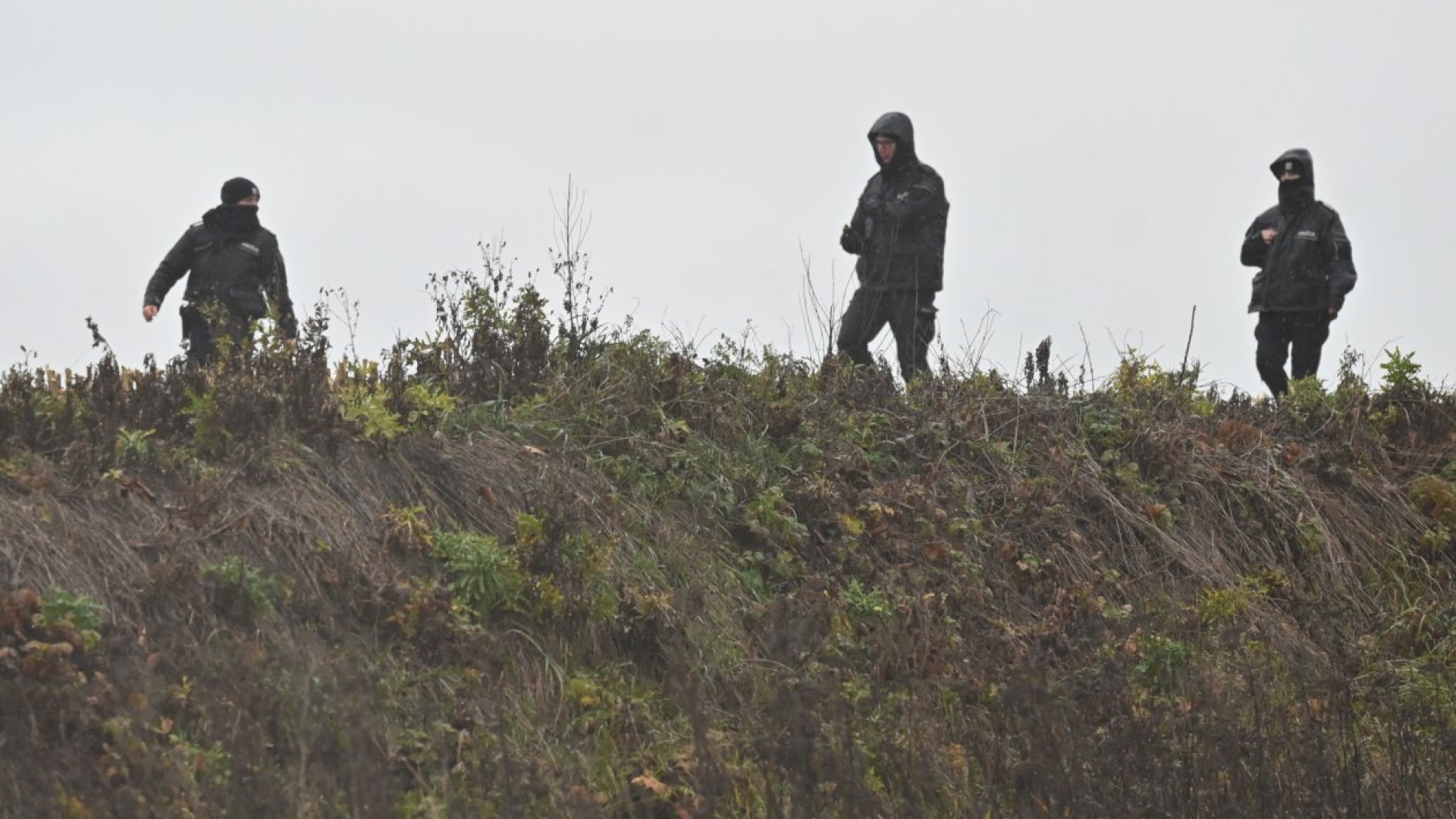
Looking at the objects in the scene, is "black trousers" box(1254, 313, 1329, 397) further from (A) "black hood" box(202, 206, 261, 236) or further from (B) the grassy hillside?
(A) "black hood" box(202, 206, 261, 236)

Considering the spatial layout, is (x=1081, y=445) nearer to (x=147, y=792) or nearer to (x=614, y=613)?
(x=614, y=613)

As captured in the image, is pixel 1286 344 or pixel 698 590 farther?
pixel 1286 344

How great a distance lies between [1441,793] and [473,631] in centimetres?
355

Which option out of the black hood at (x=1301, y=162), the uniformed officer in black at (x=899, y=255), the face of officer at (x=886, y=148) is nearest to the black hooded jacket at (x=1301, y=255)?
the black hood at (x=1301, y=162)

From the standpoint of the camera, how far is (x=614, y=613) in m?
7.07

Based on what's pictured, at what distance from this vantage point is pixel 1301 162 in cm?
1227

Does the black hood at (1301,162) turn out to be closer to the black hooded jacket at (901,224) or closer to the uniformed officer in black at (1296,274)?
the uniformed officer in black at (1296,274)

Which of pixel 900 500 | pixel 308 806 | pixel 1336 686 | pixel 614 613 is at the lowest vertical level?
pixel 308 806

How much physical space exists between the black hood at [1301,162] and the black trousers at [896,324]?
10.4 feet

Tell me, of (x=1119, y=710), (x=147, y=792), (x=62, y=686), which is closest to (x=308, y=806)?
(x=147, y=792)

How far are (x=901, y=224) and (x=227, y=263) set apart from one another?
15.3ft

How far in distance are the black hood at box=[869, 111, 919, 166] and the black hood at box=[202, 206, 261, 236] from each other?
4.34m

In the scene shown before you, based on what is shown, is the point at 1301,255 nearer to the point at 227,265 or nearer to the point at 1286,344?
the point at 1286,344

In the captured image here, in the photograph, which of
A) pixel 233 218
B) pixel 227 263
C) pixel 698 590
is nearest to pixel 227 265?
pixel 227 263
